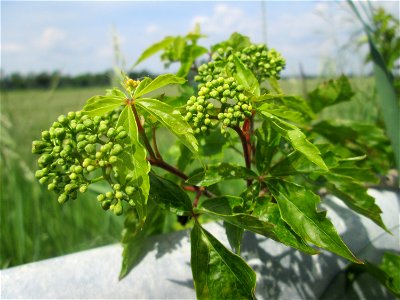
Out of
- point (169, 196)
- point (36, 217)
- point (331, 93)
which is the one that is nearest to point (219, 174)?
point (169, 196)

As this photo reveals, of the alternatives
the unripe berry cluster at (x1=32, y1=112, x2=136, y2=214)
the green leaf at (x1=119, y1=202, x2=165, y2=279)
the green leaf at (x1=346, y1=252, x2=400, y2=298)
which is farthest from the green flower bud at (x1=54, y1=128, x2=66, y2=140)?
the green leaf at (x1=346, y1=252, x2=400, y2=298)

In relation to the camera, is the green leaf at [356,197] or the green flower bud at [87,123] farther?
the green leaf at [356,197]

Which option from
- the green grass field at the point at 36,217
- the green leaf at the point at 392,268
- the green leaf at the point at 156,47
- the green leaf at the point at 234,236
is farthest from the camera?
the green grass field at the point at 36,217

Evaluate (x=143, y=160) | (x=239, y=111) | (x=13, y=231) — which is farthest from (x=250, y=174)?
(x=13, y=231)

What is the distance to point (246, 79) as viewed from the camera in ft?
2.81

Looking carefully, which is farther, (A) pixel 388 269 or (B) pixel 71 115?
(A) pixel 388 269

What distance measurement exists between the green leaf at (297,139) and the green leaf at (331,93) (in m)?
0.70

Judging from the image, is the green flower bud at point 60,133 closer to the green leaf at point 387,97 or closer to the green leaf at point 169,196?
the green leaf at point 169,196

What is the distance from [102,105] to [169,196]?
0.25 m

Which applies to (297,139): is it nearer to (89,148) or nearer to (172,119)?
(172,119)

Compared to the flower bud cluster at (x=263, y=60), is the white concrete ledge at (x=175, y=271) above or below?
below

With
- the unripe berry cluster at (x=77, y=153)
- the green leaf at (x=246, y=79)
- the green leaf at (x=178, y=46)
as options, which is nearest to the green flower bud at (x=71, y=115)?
the unripe berry cluster at (x=77, y=153)

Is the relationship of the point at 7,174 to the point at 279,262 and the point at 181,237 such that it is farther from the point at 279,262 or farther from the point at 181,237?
the point at 279,262

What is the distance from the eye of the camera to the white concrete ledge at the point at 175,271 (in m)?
0.93
